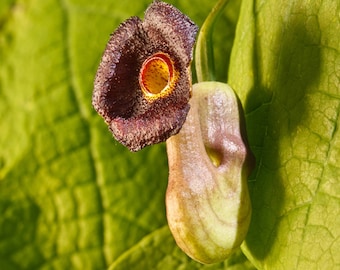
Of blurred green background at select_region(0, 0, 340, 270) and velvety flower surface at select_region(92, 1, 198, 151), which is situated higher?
velvety flower surface at select_region(92, 1, 198, 151)

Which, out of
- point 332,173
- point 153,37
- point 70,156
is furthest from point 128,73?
point 70,156

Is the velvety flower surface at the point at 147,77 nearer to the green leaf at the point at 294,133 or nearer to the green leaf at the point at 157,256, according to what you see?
the green leaf at the point at 294,133

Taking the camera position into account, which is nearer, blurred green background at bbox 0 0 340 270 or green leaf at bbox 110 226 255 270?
green leaf at bbox 110 226 255 270

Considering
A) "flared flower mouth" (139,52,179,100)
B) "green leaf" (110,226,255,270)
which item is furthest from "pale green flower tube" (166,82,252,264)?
"green leaf" (110,226,255,270)

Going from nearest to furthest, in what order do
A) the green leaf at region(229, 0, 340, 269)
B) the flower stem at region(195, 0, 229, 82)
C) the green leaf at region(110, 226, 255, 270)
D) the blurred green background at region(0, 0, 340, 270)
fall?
the green leaf at region(229, 0, 340, 269), the flower stem at region(195, 0, 229, 82), the green leaf at region(110, 226, 255, 270), the blurred green background at region(0, 0, 340, 270)

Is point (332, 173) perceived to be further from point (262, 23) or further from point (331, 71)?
point (262, 23)

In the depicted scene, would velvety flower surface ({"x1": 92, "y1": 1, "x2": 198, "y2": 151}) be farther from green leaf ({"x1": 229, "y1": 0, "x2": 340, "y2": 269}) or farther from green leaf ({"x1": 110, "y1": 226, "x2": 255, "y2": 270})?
green leaf ({"x1": 110, "y1": 226, "x2": 255, "y2": 270})
